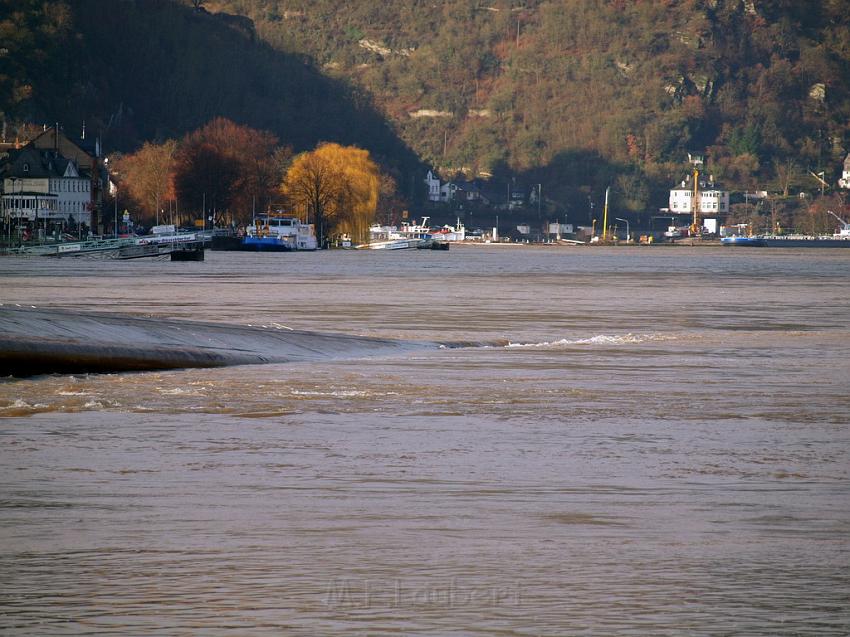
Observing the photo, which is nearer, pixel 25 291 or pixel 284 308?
pixel 284 308

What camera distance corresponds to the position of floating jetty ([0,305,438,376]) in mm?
27953

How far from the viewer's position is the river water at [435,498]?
12.3 m

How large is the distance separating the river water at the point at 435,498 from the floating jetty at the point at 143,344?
2.33 feet

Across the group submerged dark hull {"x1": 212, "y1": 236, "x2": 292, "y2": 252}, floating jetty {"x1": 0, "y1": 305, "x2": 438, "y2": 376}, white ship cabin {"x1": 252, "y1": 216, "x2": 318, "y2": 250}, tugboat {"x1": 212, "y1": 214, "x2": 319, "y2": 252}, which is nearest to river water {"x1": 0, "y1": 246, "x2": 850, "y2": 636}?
floating jetty {"x1": 0, "y1": 305, "x2": 438, "y2": 376}

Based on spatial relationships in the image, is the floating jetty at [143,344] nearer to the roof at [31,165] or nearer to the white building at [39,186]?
the white building at [39,186]

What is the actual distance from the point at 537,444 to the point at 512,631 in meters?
8.91

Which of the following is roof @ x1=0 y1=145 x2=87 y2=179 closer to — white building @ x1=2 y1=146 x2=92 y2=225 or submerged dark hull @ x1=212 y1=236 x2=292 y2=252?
white building @ x1=2 y1=146 x2=92 y2=225

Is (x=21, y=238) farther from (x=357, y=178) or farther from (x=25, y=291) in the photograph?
(x=25, y=291)

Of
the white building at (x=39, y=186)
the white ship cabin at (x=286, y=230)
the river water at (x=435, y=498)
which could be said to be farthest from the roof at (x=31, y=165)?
the river water at (x=435, y=498)

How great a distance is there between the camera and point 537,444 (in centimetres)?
2047

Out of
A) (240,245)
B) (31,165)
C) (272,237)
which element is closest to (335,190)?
(272,237)

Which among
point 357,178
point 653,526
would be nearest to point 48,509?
point 653,526

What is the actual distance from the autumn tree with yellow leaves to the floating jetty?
153047 mm

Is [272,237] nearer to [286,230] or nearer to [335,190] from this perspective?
[286,230]
